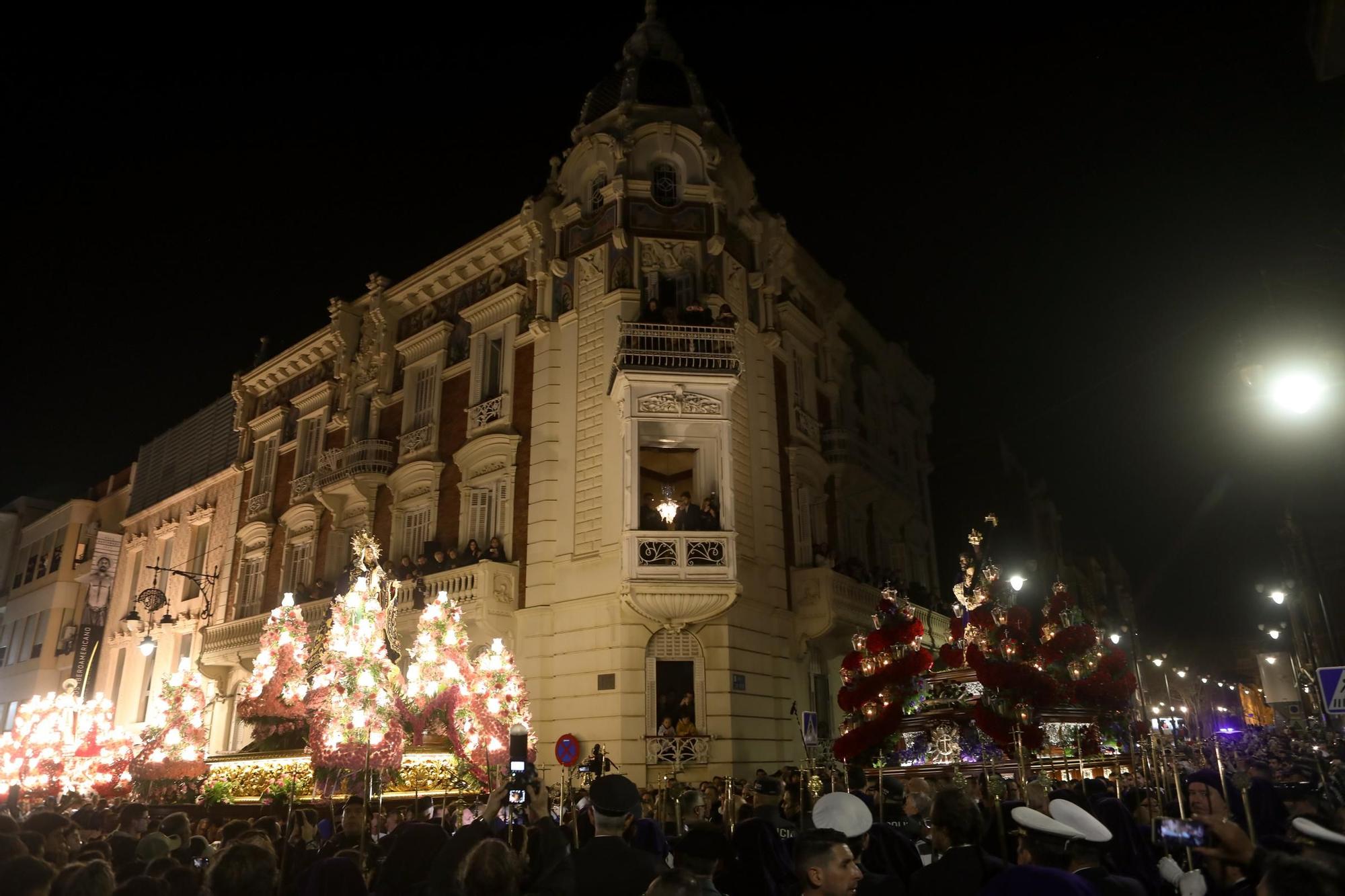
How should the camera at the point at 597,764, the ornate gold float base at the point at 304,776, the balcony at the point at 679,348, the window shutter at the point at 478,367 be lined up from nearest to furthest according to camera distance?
the ornate gold float base at the point at 304,776 < the camera at the point at 597,764 < the balcony at the point at 679,348 < the window shutter at the point at 478,367

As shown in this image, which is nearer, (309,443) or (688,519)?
(688,519)

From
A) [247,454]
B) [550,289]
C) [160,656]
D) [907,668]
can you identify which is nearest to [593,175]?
[550,289]

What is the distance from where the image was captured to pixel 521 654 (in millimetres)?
20219

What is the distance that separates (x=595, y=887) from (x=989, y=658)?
8.55 metres

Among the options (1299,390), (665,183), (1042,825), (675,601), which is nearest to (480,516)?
(675,601)

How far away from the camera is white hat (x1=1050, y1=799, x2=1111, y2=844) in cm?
443

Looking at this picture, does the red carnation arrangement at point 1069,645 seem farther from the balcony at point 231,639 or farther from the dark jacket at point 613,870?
the balcony at point 231,639

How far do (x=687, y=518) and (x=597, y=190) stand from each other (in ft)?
31.2

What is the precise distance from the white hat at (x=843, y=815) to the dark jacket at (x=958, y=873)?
1.50ft

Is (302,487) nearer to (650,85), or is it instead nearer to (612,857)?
(650,85)

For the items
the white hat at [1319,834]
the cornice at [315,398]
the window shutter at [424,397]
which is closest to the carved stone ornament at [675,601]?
the window shutter at [424,397]

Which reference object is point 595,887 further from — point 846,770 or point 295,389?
point 295,389

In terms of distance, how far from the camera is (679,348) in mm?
20375

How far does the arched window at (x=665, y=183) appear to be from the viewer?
22750 mm
